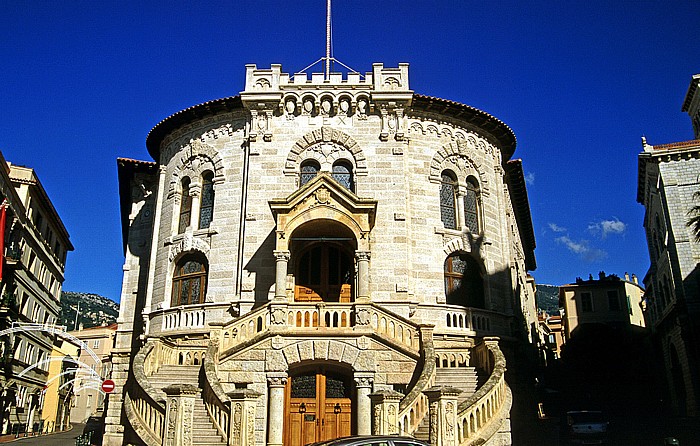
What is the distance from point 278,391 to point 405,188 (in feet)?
32.2

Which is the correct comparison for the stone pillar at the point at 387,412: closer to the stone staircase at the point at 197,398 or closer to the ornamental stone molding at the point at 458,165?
the stone staircase at the point at 197,398

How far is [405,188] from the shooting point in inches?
940

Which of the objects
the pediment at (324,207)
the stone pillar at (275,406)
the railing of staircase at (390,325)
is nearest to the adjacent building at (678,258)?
the railing of staircase at (390,325)

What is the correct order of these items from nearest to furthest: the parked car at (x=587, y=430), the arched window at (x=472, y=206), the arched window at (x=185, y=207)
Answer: the parked car at (x=587, y=430), the arched window at (x=472, y=206), the arched window at (x=185, y=207)

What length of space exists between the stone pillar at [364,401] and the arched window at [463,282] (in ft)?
22.7

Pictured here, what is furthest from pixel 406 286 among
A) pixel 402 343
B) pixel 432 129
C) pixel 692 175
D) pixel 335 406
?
pixel 692 175

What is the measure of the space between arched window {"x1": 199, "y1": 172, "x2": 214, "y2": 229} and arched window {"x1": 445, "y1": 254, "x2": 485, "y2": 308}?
1013 cm

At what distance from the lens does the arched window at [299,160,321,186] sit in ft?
80.8

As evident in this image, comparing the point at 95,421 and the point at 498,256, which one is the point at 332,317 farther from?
the point at 95,421

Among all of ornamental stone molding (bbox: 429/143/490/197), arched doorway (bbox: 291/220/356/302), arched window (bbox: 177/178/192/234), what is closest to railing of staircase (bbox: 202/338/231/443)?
Result: arched doorway (bbox: 291/220/356/302)

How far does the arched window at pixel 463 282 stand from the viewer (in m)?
24.0

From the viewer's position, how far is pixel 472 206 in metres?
26.2

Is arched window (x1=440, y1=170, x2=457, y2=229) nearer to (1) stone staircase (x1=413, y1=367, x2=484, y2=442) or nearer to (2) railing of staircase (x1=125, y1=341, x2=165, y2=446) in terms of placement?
(1) stone staircase (x1=413, y1=367, x2=484, y2=442)

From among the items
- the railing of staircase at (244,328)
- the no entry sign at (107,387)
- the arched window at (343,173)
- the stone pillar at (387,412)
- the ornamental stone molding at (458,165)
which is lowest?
the stone pillar at (387,412)
